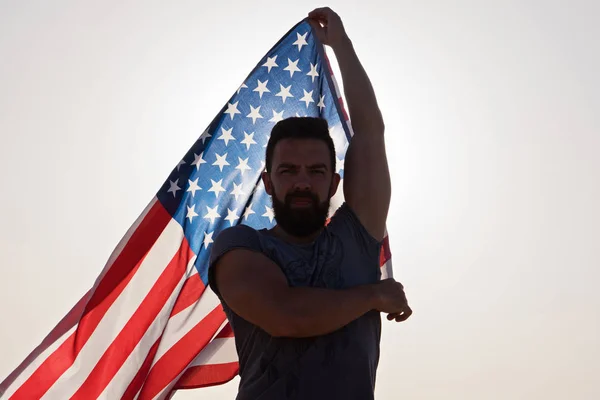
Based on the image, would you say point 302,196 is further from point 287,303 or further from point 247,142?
point 247,142

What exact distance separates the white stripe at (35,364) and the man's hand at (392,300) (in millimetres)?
3165

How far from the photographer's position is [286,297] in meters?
4.14

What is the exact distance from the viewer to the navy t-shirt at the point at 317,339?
4227 millimetres

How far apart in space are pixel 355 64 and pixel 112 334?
2.92m

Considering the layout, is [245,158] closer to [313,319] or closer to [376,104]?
[376,104]

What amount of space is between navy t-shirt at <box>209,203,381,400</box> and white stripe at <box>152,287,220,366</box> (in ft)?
7.03

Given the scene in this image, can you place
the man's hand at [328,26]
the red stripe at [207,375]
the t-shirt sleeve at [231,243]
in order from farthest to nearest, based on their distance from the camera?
the red stripe at [207,375]
the man's hand at [328,26]
the t-shirt sleeve at [231,243]

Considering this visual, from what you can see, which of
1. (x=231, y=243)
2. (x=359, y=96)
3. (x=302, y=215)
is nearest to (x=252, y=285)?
(x=231, y=243)

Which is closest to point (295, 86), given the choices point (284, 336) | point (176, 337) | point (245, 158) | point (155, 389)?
point (245, 158)

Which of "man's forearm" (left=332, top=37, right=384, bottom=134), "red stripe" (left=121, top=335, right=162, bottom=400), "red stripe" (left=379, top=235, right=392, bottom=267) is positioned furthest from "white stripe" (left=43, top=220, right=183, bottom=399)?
"man's forearm" (left=332, top=37, right=384, bottom=134)

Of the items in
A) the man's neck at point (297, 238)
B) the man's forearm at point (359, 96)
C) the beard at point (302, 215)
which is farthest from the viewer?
the man's forearm at point (359, 96)

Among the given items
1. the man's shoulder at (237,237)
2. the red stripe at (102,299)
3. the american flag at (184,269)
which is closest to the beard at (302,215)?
the man's shoulder at (237,237)

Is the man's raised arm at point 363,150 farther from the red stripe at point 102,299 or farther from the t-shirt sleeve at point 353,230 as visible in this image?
the red stripe at point 102,299

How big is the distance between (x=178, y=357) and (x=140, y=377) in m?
0.34
